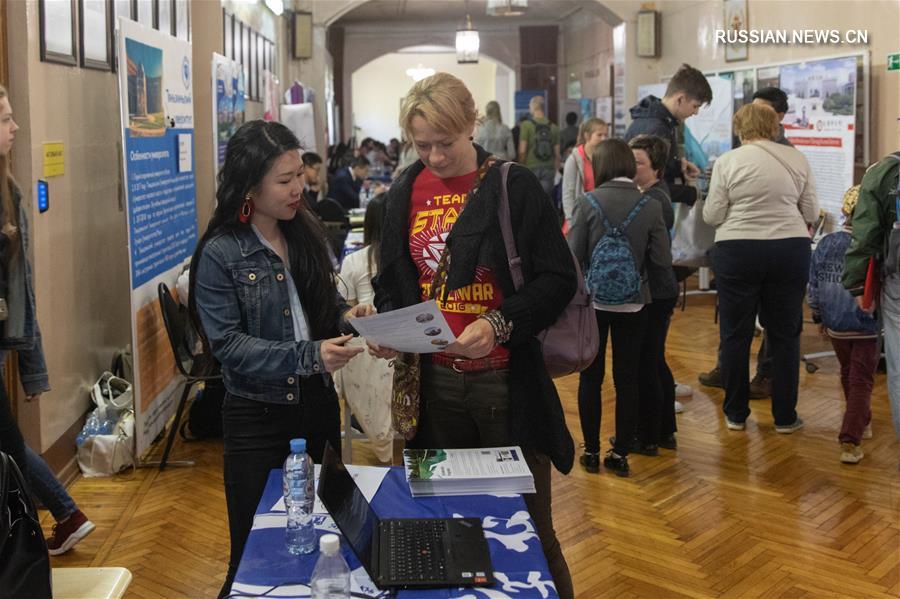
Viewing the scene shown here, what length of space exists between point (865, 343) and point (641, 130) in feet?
4.73

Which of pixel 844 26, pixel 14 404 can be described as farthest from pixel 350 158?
pixel 14 404

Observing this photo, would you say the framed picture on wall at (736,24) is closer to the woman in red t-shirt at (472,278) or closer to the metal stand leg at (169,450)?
the metal stand leg at (169,450)

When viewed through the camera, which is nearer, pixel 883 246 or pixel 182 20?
pixel 883 246

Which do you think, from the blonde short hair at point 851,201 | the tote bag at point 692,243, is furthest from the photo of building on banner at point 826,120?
the blonde short hair at point 851,201

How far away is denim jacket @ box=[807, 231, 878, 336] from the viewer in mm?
4344

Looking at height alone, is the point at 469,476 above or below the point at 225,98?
below

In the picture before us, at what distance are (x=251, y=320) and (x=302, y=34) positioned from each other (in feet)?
30.1

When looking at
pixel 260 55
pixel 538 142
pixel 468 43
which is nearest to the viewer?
pixel 260 55

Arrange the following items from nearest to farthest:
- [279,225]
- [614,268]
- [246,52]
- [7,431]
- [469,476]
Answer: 1. [469,476]
2. [279,225]
3. [7,431]
4. [614,268]
5. [246,52]

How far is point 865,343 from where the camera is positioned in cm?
442

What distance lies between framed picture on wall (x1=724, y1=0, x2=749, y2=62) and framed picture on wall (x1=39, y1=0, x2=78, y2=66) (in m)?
5.80

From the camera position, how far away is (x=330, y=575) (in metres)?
1.65

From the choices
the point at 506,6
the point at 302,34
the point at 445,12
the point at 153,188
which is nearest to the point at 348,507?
the point at 153,188

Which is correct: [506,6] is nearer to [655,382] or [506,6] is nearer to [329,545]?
[655,382]
